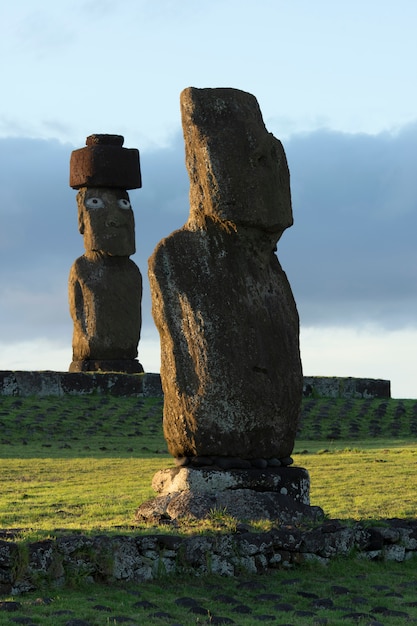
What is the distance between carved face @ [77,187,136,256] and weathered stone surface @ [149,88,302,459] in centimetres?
1754

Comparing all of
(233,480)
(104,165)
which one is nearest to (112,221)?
(104,165)

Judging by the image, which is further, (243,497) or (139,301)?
(139,301)

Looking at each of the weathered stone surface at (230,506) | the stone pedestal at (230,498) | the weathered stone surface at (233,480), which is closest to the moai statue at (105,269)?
the weathered stone surface at (233,480)

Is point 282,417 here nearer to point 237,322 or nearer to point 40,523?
point 237,322

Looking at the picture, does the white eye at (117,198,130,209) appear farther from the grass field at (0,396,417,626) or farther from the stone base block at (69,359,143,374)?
the grass field at (0,396,417,626)

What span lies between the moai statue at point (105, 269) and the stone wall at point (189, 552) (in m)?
18.8

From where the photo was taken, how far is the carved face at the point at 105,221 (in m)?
28.3

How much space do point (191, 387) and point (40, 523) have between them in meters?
2.12

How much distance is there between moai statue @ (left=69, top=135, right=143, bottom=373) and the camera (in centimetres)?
2833

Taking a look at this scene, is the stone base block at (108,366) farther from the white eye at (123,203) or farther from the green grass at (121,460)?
the white eye at (123,203)

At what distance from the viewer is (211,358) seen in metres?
10.3

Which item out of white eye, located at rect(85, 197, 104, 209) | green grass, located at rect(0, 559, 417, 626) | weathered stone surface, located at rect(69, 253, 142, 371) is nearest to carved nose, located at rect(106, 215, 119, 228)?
white eye, located at rect(85, 197, 104, 209)

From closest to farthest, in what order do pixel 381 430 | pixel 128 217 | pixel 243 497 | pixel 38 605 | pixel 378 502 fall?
pixel 38 605 → pixel 243 497 → pixel 378 502 → pixel 381 430 → pixel 128 217

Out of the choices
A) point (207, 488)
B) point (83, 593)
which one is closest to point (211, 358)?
point (207, 488)
